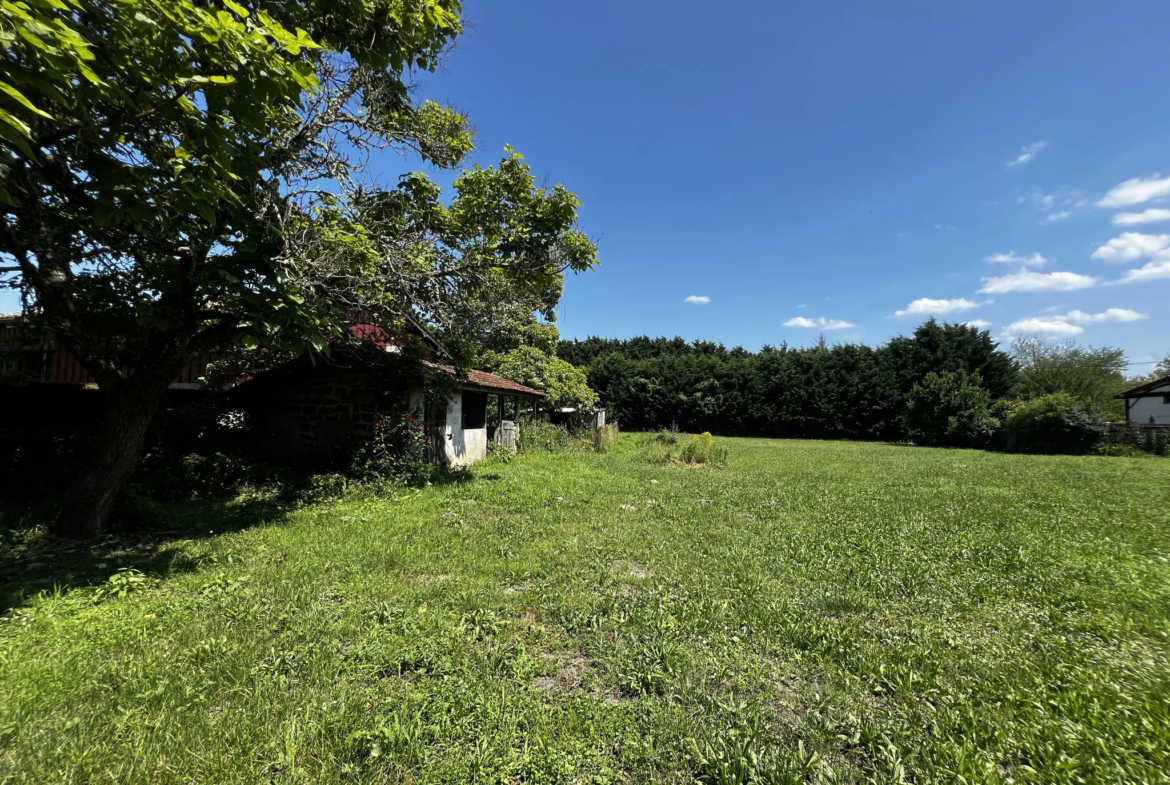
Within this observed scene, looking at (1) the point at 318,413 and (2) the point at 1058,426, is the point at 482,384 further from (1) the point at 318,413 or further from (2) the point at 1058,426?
(2) the point at 1058,426

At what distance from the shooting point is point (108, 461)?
508 cm

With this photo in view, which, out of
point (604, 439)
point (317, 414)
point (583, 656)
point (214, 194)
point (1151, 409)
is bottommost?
point (583, 656)

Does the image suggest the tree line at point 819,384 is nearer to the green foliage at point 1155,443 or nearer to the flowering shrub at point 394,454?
the green foliage at point 1155,443

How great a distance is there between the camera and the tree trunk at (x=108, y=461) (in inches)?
196

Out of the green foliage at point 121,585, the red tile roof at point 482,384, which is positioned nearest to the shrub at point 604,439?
the red tile roof at point 482,384

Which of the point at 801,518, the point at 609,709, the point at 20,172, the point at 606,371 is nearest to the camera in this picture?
the point at 609,709

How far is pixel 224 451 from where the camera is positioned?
28.0ft

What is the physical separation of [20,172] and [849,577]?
26.1 ft

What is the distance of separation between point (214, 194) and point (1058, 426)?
86.2 ft

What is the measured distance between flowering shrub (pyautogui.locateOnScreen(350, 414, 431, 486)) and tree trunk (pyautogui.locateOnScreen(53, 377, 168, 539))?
3.19 metres

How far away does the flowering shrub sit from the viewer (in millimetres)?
8203

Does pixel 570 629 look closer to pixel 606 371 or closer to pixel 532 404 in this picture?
pixel 532 404

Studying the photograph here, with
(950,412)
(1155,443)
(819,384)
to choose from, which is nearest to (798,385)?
(819,384)

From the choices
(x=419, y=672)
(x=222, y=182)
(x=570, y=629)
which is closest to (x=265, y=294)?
(x=222, y=182)
